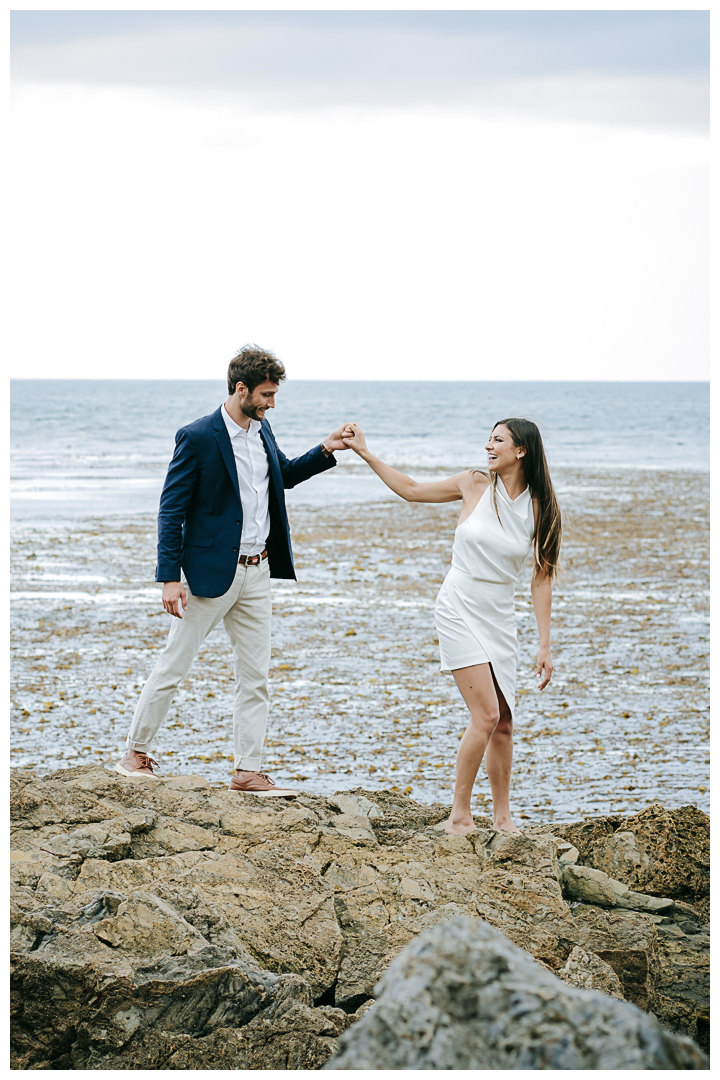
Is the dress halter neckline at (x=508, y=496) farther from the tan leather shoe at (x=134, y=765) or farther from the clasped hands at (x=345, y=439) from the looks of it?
the tan leather shoe at (x=134, y=765)

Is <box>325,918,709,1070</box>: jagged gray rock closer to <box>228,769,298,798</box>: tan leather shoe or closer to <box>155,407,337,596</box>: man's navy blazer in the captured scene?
<box>155,407,337,596</box>: man's navy blazer

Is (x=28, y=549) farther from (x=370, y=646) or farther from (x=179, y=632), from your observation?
(x=179, y=632)

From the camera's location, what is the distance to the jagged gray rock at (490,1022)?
1472 mm

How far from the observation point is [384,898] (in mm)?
4449

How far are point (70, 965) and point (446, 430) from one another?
61.0 m

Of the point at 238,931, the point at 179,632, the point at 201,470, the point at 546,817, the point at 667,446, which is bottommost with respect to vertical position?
the point at 546,817

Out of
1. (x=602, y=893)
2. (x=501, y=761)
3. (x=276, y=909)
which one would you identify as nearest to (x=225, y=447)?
(x=501, y=761)

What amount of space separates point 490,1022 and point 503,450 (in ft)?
12.6

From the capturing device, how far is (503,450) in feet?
17.0

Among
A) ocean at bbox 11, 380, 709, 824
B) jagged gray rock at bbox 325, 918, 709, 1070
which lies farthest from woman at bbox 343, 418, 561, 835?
jagged gray rock at bbox 325, 918, 709, 1070

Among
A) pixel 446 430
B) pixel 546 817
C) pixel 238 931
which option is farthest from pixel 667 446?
pixel 238 931

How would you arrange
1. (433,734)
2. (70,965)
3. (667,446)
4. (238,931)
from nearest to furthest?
(70,965) → (238,931) → (433,734) → (667,446)

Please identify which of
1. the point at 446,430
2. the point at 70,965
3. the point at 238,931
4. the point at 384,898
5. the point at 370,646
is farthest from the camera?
the point at 446,430

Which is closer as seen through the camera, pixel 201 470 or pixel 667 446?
pixel 201 470
